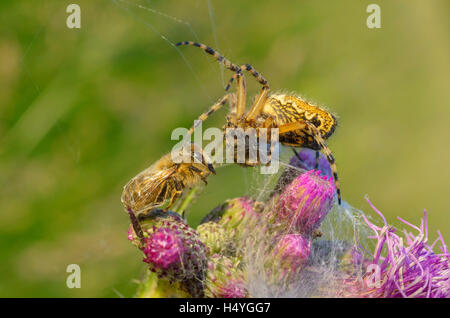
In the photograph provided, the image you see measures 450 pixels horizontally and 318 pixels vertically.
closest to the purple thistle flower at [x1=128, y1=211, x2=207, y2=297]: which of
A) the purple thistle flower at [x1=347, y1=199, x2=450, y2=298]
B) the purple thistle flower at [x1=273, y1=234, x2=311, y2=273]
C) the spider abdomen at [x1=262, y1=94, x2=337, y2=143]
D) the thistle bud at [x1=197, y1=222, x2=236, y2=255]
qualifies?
the thistle bud at [x1=197, y1=222, x2=236, y2=255]

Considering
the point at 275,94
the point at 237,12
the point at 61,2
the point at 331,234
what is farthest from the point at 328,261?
the point at 237,12

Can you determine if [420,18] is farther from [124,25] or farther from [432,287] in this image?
[432,287]

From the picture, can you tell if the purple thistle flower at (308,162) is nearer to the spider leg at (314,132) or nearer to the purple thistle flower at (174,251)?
the spider leg at (314,132)

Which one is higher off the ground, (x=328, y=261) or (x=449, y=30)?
(x=449, y=30)

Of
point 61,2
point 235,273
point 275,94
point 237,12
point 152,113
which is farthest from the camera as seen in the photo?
point 237,12

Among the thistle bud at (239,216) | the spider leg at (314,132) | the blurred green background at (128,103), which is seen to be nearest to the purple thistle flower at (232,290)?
the thistle bud at (239,216)

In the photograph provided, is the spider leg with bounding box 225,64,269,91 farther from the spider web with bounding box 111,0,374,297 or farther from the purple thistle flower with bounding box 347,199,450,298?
the purple thistle flower with bounding box 347,199,450,298

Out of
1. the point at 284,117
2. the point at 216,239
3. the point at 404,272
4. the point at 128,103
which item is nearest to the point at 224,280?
the point at 216,239
